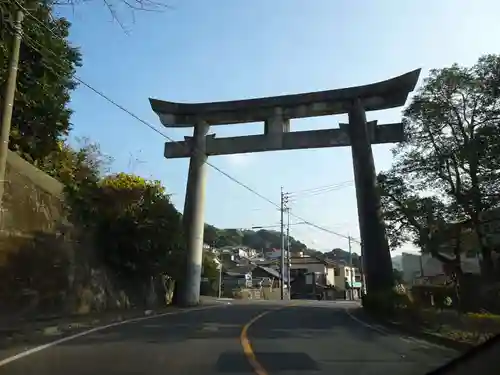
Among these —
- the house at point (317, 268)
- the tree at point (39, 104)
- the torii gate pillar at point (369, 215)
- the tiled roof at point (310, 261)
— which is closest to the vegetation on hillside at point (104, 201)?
the tree at point (39, 104)

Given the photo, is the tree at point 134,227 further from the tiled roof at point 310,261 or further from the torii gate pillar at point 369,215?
the tiled roof at point 310,261

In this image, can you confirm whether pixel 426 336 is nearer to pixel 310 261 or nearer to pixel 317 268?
pixel 317 268

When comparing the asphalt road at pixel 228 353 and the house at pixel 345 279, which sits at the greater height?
the house at pixel 345 279

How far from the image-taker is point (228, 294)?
6012 centimetres

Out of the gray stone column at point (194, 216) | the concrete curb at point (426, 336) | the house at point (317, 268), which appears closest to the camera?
the concrete curb at point (426, 336)

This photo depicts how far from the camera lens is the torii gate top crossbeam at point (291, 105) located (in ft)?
91.5

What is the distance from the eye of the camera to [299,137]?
2911 centimetres

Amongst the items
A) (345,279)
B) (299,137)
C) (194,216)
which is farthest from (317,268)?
(299,137)

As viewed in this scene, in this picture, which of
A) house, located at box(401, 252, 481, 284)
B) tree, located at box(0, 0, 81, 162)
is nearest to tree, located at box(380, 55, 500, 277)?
house, located at box(401, 252, 481, 284)

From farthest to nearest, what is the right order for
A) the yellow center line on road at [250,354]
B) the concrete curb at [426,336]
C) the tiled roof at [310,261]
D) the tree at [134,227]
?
the tiled roof at [310,261] < the tree at [134,227] < the concrete curb at [426,336] < the yellow center line on road at [250,354]

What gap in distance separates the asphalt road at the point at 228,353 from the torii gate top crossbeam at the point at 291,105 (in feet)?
50.3

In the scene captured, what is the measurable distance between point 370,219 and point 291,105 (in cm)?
723

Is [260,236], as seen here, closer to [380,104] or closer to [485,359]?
[380,104]

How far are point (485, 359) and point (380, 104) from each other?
25501 mm
